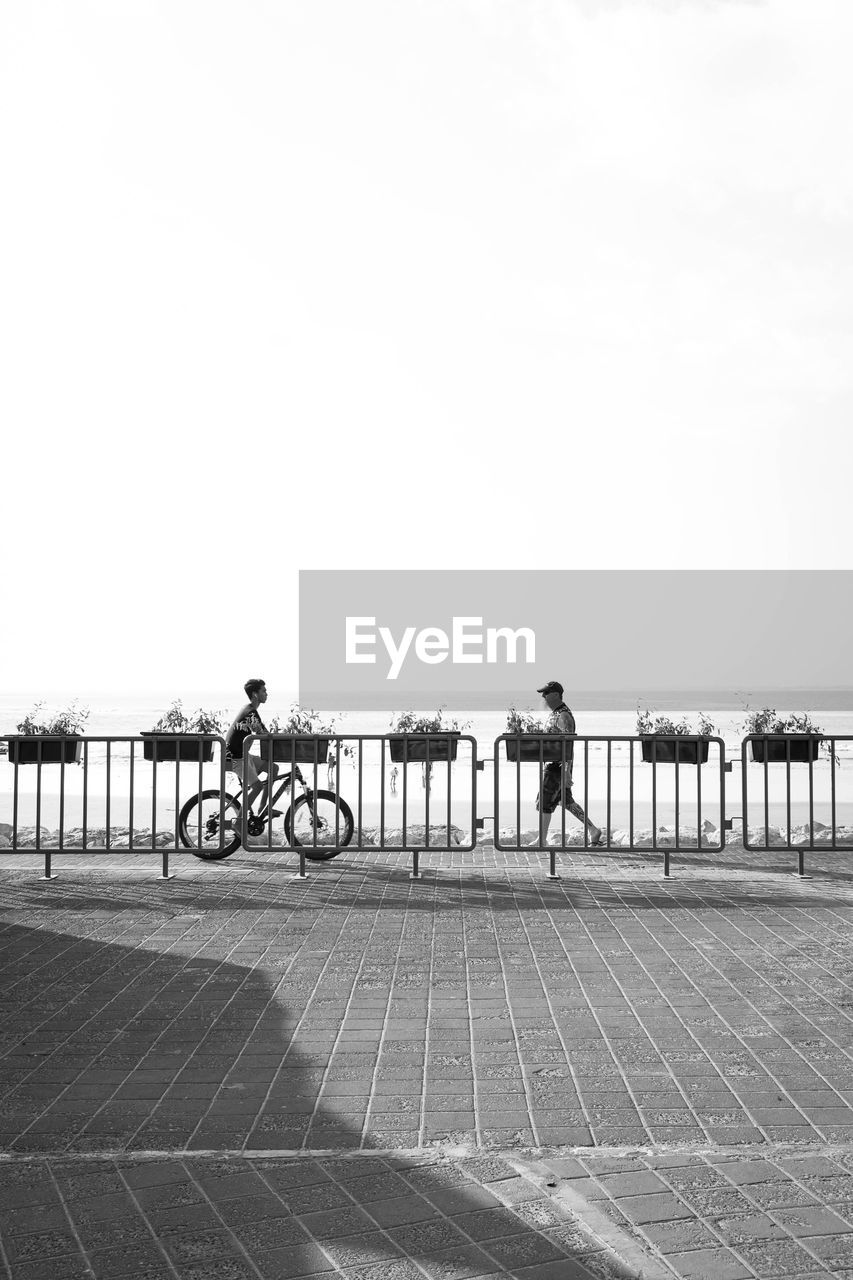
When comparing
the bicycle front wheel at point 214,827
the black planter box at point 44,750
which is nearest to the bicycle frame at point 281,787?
the bicycle front wheel at point 214,827

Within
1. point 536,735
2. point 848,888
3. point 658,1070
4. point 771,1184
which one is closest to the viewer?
point 771,1184

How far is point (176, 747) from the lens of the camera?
11102 mm

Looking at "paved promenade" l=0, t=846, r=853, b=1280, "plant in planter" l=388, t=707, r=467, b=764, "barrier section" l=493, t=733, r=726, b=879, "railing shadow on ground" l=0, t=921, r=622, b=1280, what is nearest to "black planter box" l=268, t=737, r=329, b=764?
"plant in planter" l=388, t=707, r=467, b=764

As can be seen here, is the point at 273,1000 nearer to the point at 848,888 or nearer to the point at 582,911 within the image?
the point at 582,911

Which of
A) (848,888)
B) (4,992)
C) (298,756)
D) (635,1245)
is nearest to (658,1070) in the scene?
(635,1245)

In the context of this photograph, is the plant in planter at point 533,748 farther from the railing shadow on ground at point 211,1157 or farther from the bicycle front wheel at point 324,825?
the railing shadow on ground at point 211,1157

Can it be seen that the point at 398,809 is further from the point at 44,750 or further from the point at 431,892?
the point at 431,892

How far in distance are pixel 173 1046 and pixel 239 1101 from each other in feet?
2.89

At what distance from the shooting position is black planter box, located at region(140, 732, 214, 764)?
36.2 feet

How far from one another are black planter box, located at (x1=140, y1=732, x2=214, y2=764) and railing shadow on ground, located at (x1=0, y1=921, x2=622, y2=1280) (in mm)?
4376

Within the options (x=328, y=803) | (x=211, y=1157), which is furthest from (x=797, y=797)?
(x=211, y=1157)

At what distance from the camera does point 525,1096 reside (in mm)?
4883

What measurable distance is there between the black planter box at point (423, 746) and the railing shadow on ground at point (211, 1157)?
4.20 m

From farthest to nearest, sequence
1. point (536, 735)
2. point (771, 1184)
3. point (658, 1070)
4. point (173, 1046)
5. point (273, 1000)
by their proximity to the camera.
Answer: point (536, 735) → point (273, 1000) → point (173, 1046) → point (658, 1070) → point (771, 1184)
